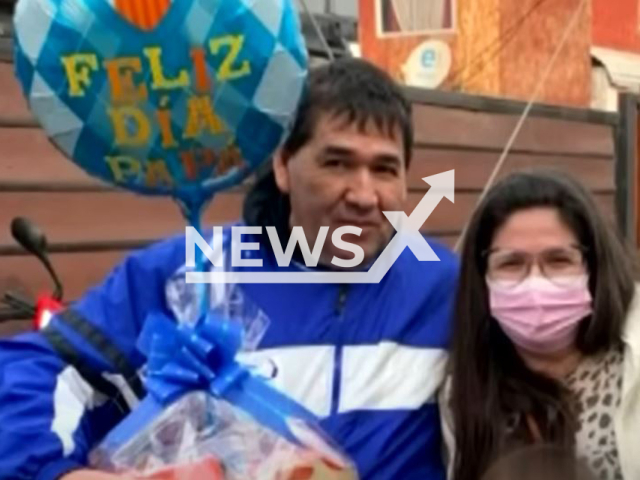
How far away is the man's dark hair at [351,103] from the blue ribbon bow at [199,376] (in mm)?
465

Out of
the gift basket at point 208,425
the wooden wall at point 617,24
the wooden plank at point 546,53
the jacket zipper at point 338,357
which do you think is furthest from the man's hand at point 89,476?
the wooden wall at point 617,24

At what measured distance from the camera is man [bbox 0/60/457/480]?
204 centimetres

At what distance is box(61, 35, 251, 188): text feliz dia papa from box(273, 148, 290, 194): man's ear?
309mm

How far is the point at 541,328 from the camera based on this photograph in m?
2.18

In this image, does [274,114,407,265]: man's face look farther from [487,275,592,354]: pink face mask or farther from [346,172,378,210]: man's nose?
[487,275,592,354]: pink face mask

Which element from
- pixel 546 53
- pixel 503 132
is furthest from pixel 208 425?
pixel 546 53

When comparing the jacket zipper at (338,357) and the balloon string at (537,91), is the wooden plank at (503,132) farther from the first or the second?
the jacket zipper at (338,357)

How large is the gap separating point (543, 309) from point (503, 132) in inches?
214

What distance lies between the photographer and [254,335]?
80.6 inches

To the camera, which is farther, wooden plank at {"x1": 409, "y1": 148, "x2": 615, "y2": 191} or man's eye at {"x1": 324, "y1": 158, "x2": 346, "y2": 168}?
wooden plank at {"x1": 409, "y1": 148, "x2": 615, "y2": 191}

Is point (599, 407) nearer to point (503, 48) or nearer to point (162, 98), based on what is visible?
point (162, 98)

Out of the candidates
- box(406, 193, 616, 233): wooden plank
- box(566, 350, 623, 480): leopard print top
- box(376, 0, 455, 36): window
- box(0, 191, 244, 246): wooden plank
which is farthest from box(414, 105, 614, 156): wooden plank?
box(566, 350, 623, 480): leopard print top

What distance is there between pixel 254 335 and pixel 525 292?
480 mm

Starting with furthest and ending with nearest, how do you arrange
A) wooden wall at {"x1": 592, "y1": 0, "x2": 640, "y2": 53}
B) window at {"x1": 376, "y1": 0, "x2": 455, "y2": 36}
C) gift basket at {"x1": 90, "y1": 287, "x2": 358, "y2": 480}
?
wooden wall at {"x1": 592, "y1": 0, "x2": 640, "y2": 53}
window at {"x1": 376, "y1": 0, "x2": 455, "y2": 36}
gift basket at {"x1": 90, "y1": 287, "x2": 358, "y2": 480}
